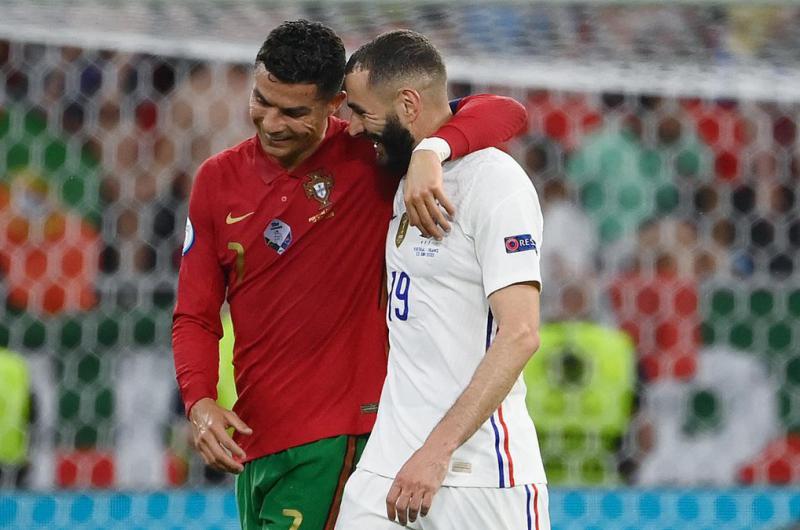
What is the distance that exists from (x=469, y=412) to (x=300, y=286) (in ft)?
1.66

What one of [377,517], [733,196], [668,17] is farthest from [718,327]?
[377,517]

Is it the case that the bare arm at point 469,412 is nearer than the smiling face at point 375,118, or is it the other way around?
the bare arm at point 469,412

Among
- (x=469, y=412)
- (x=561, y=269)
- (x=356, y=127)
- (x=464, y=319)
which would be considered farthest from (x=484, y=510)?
(x=561, y=269)

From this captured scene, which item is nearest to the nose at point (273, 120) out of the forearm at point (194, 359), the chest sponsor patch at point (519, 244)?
the forearm at point (194, 359)

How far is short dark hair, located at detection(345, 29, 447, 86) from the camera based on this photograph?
212 centimetres

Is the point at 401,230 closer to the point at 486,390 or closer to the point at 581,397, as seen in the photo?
the point at 486,390

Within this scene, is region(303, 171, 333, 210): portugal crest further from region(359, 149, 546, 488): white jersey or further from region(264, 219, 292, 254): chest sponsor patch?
region(359, 149, 546, 488): white jersey

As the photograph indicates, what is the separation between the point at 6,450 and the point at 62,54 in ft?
5.13

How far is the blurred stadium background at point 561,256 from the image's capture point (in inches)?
168

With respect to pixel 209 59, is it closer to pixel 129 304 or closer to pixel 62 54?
pixel 62 54

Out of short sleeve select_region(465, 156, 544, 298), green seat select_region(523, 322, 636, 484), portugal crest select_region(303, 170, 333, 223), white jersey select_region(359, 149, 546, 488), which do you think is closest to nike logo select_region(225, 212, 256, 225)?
portugal crest select_region(303, 170, 333, 223)

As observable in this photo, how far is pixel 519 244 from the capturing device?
1.97m

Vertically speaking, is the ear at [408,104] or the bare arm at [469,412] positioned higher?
the ear at [408,104]

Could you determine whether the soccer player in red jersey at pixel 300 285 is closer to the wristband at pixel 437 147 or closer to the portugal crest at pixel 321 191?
the portugal crest at pixel 321 191
